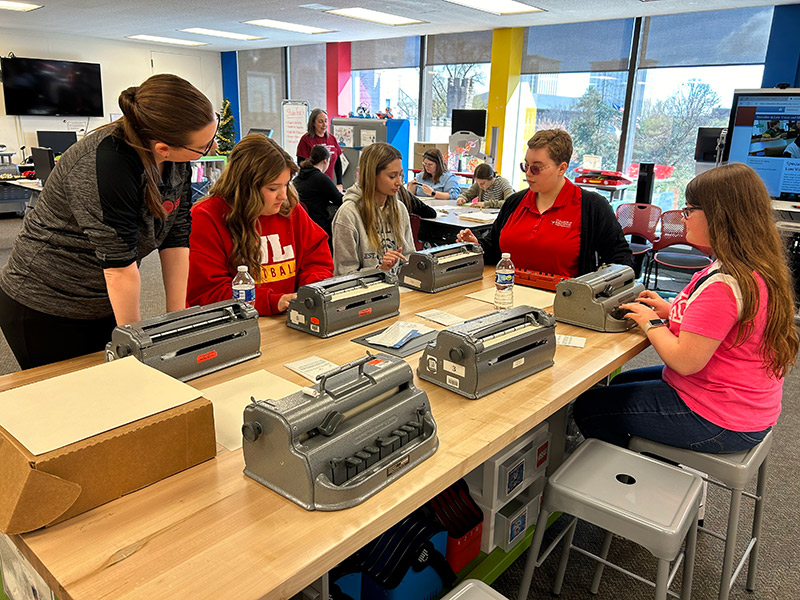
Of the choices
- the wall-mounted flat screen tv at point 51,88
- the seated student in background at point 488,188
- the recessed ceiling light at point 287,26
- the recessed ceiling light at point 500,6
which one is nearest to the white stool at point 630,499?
the seated student in background at point 488,188

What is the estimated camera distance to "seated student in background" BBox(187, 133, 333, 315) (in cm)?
222

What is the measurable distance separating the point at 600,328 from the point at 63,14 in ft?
28.8

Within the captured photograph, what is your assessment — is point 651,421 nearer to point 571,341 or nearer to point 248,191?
point 571,341

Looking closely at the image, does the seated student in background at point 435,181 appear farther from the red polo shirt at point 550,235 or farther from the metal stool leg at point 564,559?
the metal stool leg at point 564,559

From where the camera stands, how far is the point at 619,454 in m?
1.79

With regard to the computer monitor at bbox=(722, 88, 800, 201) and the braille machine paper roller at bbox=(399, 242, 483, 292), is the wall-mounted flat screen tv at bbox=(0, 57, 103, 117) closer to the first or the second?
the braille machine paper roller at bbox=(399, 242, 483, 292)

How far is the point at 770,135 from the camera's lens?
5238 mm

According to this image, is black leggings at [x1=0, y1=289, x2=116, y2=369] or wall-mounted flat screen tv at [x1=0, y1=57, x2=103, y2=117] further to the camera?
wall-mounted flat screen tv at [x1=0, y1=57, x2=103, y2=117]

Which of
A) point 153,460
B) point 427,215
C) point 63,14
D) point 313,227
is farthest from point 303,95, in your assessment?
point 153,460

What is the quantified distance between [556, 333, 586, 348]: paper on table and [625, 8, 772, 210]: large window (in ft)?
19.0

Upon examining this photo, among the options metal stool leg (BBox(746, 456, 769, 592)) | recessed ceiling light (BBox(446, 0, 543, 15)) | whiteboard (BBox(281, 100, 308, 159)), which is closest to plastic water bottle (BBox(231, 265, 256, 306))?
metal stool leg (BBox(746, 456, 769, 592))

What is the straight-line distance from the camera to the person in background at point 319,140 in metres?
7.41

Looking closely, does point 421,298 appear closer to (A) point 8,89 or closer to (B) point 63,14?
(B) point 63,14

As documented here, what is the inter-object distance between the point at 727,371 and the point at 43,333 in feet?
6.76
